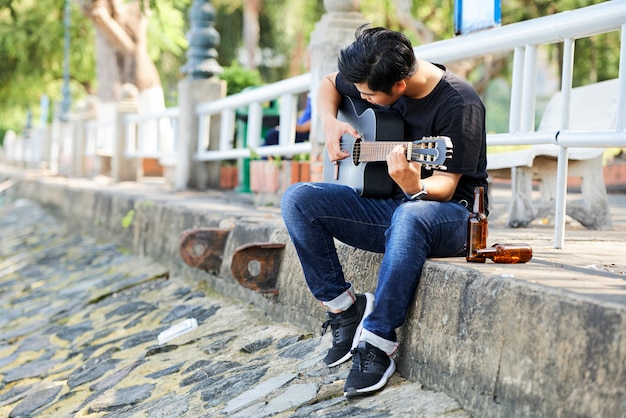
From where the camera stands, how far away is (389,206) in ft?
12.1

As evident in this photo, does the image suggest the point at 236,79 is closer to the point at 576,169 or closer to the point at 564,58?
the point at 576,169

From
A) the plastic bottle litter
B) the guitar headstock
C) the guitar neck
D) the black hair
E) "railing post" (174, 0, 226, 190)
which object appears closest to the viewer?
the guitar headstock

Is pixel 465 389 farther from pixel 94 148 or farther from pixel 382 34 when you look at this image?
pixel 94 148

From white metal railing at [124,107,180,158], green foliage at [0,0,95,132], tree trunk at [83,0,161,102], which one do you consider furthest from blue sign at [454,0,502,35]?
green foliage at [0,0,95,132]

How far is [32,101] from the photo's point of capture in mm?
28781

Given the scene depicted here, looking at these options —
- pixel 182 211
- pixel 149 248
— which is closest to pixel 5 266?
pixel 149 248

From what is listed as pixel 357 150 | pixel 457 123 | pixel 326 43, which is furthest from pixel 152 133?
pixel 457 123

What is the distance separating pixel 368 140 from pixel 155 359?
1.78 meters

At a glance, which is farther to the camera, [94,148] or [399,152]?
[94,148]

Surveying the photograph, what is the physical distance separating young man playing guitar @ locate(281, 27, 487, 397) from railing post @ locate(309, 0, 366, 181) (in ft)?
6.00

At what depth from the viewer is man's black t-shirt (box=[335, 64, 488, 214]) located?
132 inches

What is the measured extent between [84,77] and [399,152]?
25.2 m

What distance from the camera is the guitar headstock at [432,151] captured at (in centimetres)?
305

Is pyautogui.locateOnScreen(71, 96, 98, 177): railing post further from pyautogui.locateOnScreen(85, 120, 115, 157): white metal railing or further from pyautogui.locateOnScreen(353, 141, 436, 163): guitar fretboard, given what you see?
pyautogui.locateOnScreen(353, 141, 436, 163): guitar fretboard
